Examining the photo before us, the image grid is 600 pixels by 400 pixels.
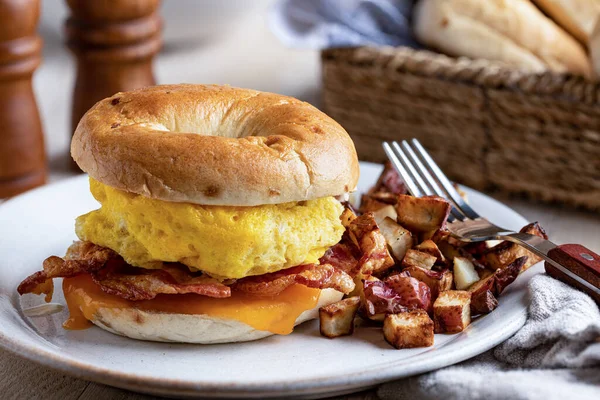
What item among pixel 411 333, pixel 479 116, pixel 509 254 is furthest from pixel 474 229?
pixel 479 116

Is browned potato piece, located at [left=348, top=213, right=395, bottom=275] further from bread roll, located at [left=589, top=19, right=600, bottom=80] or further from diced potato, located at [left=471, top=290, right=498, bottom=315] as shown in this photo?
bread roll, located at [left=589, top=19, right=600, bottom=80]

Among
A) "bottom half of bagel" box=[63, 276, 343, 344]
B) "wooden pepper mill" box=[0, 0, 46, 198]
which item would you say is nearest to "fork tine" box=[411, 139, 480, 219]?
"bottom half of bagel" box=[63, 276, 343, 344]

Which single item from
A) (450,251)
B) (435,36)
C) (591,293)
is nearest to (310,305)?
(450,251)

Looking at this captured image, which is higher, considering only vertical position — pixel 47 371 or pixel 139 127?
pixel 139 127

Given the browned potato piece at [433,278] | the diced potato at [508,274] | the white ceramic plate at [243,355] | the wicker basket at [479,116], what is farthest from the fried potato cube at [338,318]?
the wicker basket at [479,116]

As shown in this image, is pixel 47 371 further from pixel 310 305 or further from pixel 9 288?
pixel 310 305

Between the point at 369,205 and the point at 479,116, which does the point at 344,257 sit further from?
the point at 479,116
